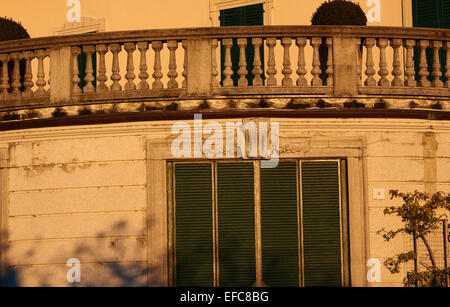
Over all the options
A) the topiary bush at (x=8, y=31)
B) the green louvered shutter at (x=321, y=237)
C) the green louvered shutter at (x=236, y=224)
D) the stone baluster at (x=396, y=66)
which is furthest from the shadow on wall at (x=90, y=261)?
the stone baluster at (x=396, y=66)

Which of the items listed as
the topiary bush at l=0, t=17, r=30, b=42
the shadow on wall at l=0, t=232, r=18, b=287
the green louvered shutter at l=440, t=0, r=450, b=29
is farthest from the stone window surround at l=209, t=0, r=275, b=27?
the shadow on wall at l=0, t=232, r=18, b=287

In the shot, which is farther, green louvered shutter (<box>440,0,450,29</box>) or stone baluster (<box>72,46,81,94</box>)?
green louvered shutter (<box>440,0,450,29</box>)

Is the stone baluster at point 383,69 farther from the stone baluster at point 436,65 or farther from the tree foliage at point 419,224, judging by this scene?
the tree foliage at point 419,224

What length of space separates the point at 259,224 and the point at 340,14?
4.09m

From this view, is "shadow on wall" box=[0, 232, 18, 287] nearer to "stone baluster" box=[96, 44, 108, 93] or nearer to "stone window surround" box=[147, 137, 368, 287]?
"stone window surround" box=[147, 137, 368, 287]

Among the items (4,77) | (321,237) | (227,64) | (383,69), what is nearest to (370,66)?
(383,69)

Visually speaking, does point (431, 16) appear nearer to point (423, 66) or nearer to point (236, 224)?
point (423, 66)

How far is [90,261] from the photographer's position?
15.1m

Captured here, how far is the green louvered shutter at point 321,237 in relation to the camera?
589 inches

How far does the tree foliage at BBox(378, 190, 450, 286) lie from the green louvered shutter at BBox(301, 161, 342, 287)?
793mm

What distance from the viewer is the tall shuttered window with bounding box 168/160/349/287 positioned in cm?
1491

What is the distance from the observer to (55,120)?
15.2 meters

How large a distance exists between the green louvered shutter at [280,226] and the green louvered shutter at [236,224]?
0.71ft
